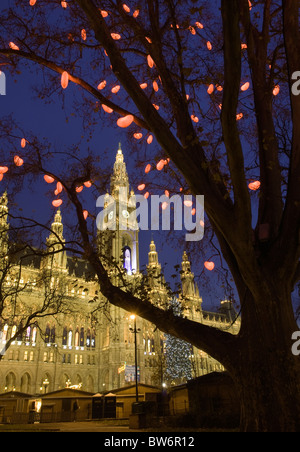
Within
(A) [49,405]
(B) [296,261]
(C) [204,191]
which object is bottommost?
(A) [49,405]

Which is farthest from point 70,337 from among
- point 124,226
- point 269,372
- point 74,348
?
point 269,372

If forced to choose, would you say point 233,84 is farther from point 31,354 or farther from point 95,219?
point 31,354

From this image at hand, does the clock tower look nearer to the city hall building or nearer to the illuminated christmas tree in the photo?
the city hall building

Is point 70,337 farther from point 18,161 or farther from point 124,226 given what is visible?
point 18,161

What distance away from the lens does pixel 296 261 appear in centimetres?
540

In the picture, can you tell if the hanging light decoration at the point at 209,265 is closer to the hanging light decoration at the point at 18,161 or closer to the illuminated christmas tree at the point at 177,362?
the hanging light decoration at the point at 18,161

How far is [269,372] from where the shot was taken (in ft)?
16.9

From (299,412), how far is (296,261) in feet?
7.35

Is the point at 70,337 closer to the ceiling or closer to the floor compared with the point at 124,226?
closer to the floor

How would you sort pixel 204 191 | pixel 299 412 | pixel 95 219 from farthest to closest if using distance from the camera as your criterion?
pixel 95 219, pixel 204 191, pixel 299 412

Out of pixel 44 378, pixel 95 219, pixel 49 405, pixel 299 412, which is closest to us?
pixel 299 412

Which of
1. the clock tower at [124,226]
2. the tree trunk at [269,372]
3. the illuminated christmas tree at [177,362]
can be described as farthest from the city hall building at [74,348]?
the tree trunk at [269,372]

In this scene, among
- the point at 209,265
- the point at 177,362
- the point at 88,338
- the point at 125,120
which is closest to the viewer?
the point at 125,120
